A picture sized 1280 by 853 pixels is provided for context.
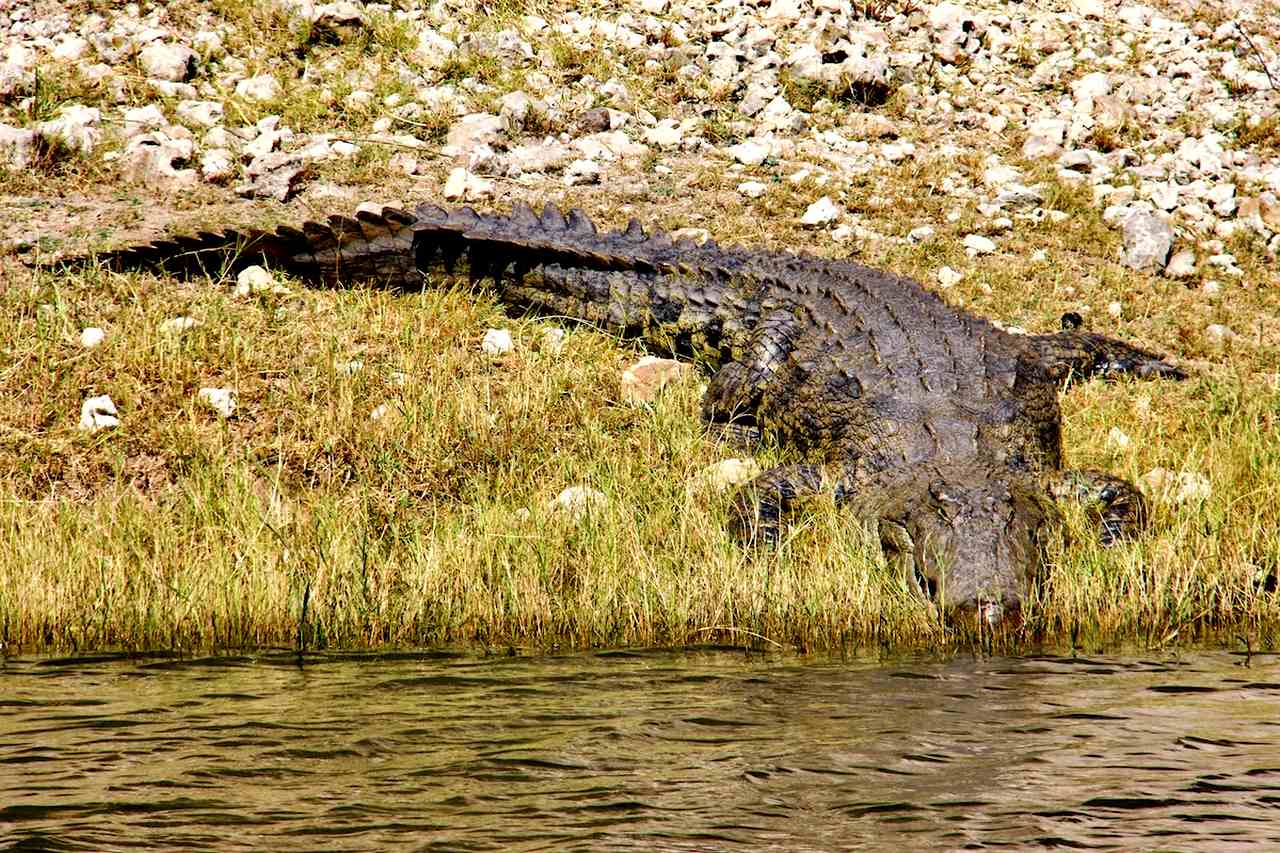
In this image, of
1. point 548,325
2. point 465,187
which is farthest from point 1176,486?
point 465,187

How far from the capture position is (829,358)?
6613 mm

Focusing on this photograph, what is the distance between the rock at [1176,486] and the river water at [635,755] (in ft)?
4.99

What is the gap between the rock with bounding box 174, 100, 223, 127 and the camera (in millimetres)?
9367

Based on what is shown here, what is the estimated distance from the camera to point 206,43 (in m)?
10.2

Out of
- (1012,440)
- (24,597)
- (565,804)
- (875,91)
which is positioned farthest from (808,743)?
(875,91)

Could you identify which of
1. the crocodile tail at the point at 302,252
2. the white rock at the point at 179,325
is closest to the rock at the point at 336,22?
the crocodile tail at the point at 302,252

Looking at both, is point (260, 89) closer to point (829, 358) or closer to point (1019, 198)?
point (829, 358)

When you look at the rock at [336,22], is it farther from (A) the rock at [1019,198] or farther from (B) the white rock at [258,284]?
(A) the rock at [1019,198]

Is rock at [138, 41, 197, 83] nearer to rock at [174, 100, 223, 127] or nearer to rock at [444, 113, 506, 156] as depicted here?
rock at [174, 100, 223, 127]

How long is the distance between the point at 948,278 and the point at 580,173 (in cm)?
266

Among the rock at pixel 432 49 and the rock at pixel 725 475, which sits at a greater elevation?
the rock at pixel 432 49

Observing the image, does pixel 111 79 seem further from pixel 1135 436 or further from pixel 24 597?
pixel 1135 436

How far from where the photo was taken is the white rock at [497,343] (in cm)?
711

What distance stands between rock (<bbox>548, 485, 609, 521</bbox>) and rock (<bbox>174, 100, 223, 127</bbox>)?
17.3ft
